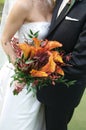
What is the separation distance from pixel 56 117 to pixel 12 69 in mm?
402

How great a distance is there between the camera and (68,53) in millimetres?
1784

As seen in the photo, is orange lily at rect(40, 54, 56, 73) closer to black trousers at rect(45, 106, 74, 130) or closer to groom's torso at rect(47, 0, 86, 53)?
groom's torso at rect(47, 0, 86, 53)

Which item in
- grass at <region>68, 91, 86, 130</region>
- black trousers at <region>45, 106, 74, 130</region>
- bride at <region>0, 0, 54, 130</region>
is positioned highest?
bride at <region>0, 0, 54, 130</region>

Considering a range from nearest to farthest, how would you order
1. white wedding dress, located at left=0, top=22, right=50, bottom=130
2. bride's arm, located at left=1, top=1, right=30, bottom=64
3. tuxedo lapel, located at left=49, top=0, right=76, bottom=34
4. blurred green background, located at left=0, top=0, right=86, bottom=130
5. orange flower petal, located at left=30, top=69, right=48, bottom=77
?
orange flower petal, located at left=30, top=69, right=48, bottom=77 → tuxedo lapel, located at left=49, top=0, right=76, bottom=34 → bride's arm, located at left=1, top=1, right=30, bottom=64 → white wedding dress, located at left=0, top=22, right=50, bottom=130 → blurred green background, located at left=0, top=0, right=86, bottom=130

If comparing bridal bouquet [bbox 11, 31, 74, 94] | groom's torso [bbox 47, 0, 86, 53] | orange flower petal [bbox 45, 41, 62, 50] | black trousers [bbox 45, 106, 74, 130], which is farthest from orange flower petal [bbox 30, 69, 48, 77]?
black trousers [bbox 45, 106, 74, 130]

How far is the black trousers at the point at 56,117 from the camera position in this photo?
6.46 feet

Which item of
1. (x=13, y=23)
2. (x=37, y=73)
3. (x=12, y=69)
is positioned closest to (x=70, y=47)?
(x=37, y=73)

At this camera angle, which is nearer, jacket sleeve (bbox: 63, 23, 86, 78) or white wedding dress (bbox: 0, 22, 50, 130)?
jacket sleeve (bbox: 63, 23, 86, 78)

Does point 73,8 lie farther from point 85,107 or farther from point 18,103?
point 85,107

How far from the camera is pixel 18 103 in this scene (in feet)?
6.94

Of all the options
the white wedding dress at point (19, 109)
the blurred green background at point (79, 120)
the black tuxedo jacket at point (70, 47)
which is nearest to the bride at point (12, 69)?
the white wedding dress at point (19, 109)

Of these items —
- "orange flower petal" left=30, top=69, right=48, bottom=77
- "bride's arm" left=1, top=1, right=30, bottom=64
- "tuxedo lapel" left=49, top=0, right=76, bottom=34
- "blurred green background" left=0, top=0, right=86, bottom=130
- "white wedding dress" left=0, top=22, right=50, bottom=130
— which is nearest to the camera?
"orange flower petal" left=30, top=69, right=48, bottom=77

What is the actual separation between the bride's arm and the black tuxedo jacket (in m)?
0.18

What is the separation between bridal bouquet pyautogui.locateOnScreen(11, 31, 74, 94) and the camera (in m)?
1.62
